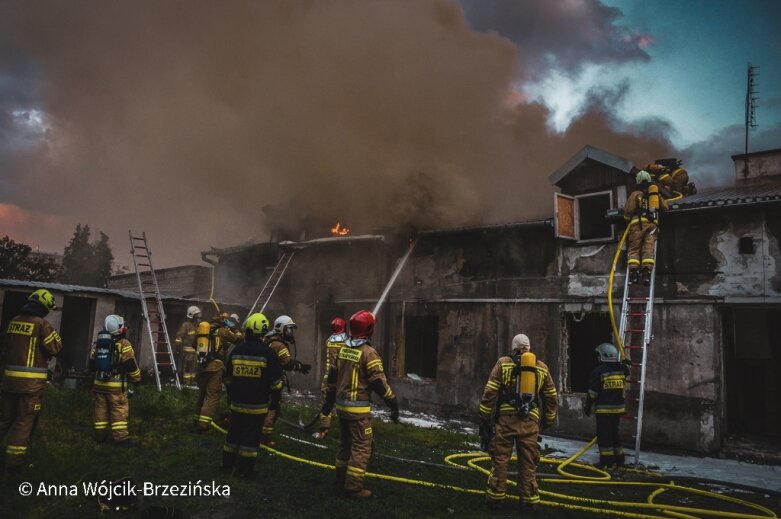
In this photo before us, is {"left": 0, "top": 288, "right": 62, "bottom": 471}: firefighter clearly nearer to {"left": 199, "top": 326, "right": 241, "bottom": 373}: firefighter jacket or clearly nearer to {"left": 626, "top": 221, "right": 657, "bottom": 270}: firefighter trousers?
{"left": 199, "top": 326, "right": 241, "bottom": 373}: firefighter jacket

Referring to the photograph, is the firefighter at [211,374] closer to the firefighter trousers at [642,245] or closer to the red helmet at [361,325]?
the red helmet at [361,325]

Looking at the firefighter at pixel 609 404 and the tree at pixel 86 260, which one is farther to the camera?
the tree at pixel 86 260

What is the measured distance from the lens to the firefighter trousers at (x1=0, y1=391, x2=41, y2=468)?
17.4 ft

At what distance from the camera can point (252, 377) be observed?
5.48 metres

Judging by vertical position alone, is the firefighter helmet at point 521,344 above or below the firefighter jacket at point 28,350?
above

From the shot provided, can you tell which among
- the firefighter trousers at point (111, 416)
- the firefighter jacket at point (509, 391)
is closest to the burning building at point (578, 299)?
the firefighter jacket at point (509, 391)

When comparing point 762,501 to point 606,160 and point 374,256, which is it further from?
point 374,256

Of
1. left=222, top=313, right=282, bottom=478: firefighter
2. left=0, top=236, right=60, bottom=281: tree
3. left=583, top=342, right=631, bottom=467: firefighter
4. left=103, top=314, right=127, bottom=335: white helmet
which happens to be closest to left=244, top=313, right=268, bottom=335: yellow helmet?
left=222, top=313, right=282, bottom=478: firefighter

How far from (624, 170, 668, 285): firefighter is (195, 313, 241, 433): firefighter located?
7748mm

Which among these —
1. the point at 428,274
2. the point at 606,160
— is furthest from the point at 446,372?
the point at 606,160

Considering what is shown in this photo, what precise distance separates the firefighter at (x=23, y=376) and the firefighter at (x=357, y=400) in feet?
11.7

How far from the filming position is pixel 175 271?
2161 cm

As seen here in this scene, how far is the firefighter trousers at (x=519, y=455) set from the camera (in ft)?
16.4

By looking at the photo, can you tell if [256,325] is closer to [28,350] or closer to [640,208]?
[28,350]
